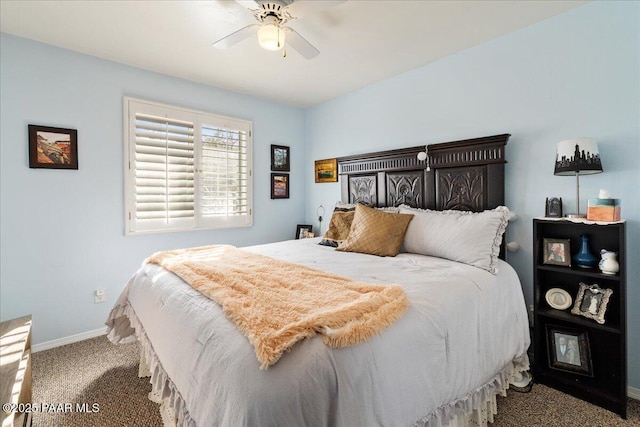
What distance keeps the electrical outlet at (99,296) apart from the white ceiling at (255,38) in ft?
7.07

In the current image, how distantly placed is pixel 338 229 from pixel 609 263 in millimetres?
1893

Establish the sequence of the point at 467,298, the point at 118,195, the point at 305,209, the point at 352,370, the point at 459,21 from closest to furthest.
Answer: the point at 352,370, the point at 467,298, the point at 459,21, the point at 118,195, the point at 305,209

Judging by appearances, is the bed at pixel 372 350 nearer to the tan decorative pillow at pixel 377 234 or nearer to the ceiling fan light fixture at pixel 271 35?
the tan decorative pillow at pixel 377 234

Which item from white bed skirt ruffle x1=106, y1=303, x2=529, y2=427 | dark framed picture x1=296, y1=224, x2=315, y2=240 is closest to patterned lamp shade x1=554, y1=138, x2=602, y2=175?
white bed skirt ruffle x1=106, y1=303, x2=529, y2=427

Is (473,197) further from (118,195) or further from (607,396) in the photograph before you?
(118,195)

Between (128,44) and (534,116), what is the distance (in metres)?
3.27

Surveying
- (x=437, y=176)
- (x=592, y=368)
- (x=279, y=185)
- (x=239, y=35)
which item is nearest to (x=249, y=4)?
(x=239, y=35)

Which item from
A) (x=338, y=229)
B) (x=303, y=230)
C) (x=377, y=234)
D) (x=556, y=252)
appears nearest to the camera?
(x=556, y=252)

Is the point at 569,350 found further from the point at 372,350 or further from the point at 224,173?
A: the point at 224,173

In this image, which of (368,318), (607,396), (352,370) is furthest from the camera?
(607,396)

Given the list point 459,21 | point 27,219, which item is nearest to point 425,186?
point 459,21

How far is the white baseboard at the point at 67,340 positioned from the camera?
2.52 m

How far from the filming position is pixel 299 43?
6.73ft

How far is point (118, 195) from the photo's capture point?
114 inches
